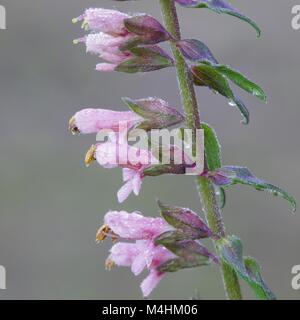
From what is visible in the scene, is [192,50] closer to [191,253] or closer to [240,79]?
[240,79]

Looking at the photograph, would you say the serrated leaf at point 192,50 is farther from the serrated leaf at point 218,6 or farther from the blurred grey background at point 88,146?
the blurred grey background at point 88,146

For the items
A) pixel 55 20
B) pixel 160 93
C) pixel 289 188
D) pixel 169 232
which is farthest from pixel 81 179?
pixel 169 232

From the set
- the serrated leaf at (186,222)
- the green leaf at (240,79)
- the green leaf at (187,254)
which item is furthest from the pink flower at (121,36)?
the green leaf at (187,254)

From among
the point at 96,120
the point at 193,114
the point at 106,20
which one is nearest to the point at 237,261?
the point at 193,114

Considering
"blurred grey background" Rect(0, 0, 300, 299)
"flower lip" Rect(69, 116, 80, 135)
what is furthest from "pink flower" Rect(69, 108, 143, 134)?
"blurred grey background" Rect(0, 0, 300, 299)

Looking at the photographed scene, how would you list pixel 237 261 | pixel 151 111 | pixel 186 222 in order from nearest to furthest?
pixel 237 261
pixel 186 222
pixel 151 111
